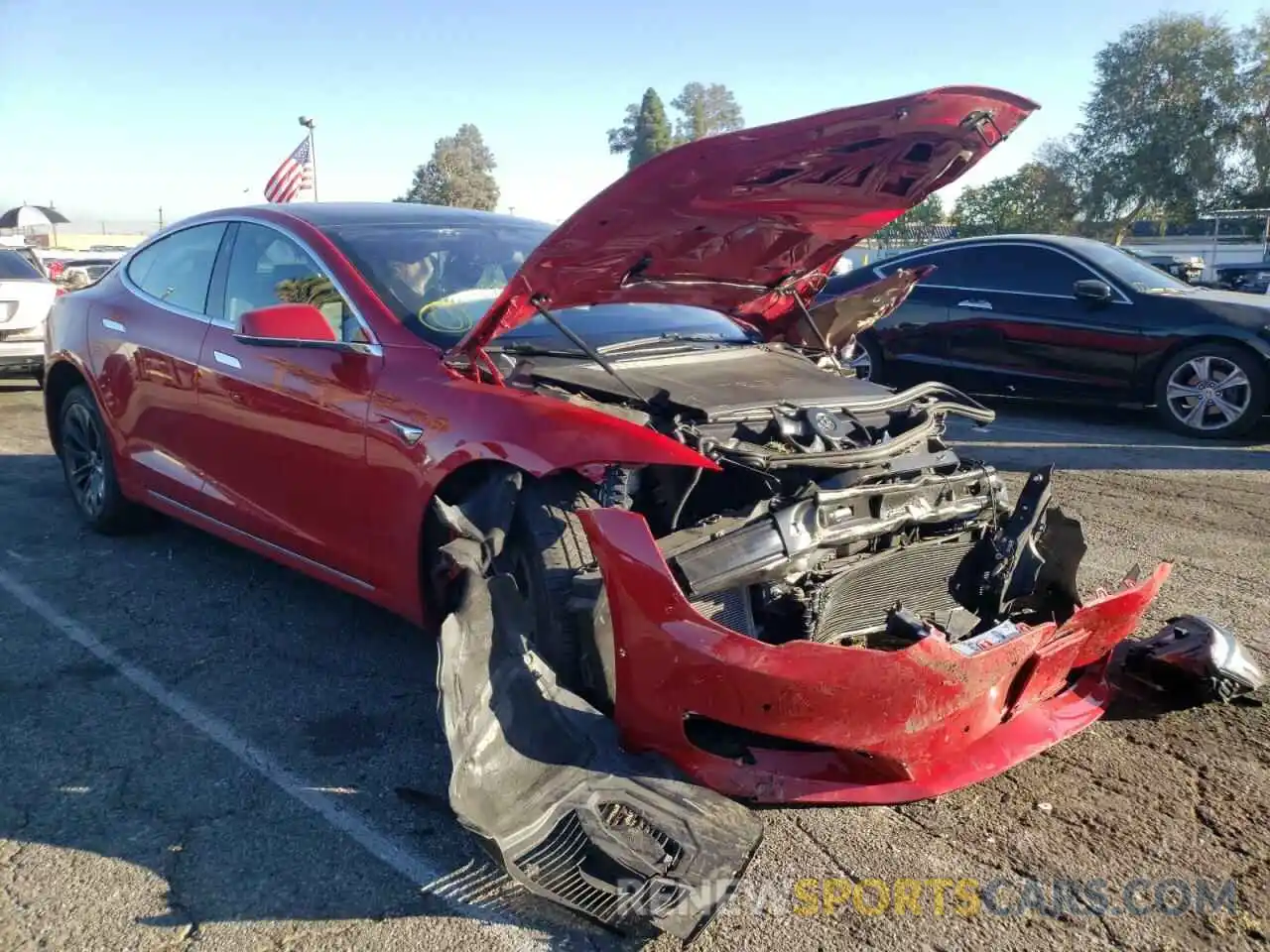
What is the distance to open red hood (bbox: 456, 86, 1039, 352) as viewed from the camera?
2891mm

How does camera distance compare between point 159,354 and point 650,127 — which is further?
point 650,127

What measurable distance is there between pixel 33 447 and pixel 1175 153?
40701 mm

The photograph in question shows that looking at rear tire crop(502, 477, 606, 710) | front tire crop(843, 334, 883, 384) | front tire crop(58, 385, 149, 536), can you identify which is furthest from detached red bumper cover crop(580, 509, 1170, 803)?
front tire crop(843, 334, 883, 384)

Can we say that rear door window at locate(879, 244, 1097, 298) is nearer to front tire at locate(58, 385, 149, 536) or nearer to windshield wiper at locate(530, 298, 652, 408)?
windshield wiper at locate(530, 298, 652, 408)

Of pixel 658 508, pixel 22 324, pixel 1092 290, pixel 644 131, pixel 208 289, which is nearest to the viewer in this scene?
pixel 658 508

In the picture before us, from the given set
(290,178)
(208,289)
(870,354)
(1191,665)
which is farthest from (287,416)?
(290,178)

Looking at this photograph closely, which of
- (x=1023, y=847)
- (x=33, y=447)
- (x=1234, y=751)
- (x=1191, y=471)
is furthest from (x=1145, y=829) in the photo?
(x=33, y=447)

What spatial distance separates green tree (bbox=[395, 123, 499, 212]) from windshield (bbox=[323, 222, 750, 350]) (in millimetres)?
46169

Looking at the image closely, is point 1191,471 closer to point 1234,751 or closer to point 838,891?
point 1234,751

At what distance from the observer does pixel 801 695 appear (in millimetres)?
2580

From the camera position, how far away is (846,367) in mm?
4461

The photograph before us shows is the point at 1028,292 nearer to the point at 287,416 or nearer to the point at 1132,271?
the point at 1132,271

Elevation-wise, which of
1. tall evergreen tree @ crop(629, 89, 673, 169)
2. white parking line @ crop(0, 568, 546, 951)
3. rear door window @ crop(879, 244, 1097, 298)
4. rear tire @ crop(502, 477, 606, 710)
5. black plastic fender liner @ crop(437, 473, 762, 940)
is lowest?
white parking line @ crop(0, 568, 546, 951)

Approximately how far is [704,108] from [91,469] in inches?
2843
